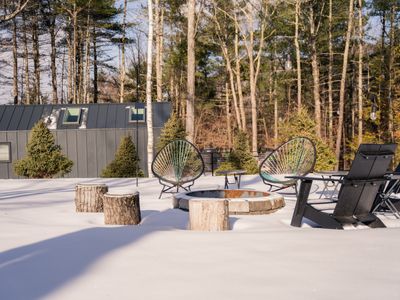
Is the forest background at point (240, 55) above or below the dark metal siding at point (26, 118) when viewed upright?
above

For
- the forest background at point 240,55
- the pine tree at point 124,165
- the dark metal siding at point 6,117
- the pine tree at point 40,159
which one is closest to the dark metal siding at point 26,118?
Answer: the dark metal siding at point 6,117

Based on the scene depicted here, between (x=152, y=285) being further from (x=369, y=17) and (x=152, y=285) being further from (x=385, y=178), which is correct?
(x=369, y=17)

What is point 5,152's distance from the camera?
54.7ft

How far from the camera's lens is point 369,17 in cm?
2203

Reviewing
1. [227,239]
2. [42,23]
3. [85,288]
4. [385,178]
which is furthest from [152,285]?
[42,23]

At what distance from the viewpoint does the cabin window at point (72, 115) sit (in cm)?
1688

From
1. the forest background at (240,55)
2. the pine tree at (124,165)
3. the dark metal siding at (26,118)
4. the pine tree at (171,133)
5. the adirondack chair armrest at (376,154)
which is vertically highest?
the forest background at (240,55)

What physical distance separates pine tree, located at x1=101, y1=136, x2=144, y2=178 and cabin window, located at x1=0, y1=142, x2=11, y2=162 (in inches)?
198

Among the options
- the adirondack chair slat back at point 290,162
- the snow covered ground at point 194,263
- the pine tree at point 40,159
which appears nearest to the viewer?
the snow covered ground at point 194,263

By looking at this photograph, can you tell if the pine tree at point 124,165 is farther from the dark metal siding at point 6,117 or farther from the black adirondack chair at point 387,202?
the black adirondack chair at point 387,202

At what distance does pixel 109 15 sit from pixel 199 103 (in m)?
7.30

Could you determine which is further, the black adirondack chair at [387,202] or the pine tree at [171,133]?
the pine tree at [171,133]

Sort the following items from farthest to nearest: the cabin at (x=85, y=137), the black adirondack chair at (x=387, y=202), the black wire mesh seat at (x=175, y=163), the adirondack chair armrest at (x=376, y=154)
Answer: the cabin at (x=85, y=137) → the black wire mesh seat at (x=175, y=163) → the black adirondack chair at (x=387, y=202) → the adirondack chair armrest at (x=376, y=154)

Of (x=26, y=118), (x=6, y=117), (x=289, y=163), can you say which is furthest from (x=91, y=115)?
(x=289, y=163)
